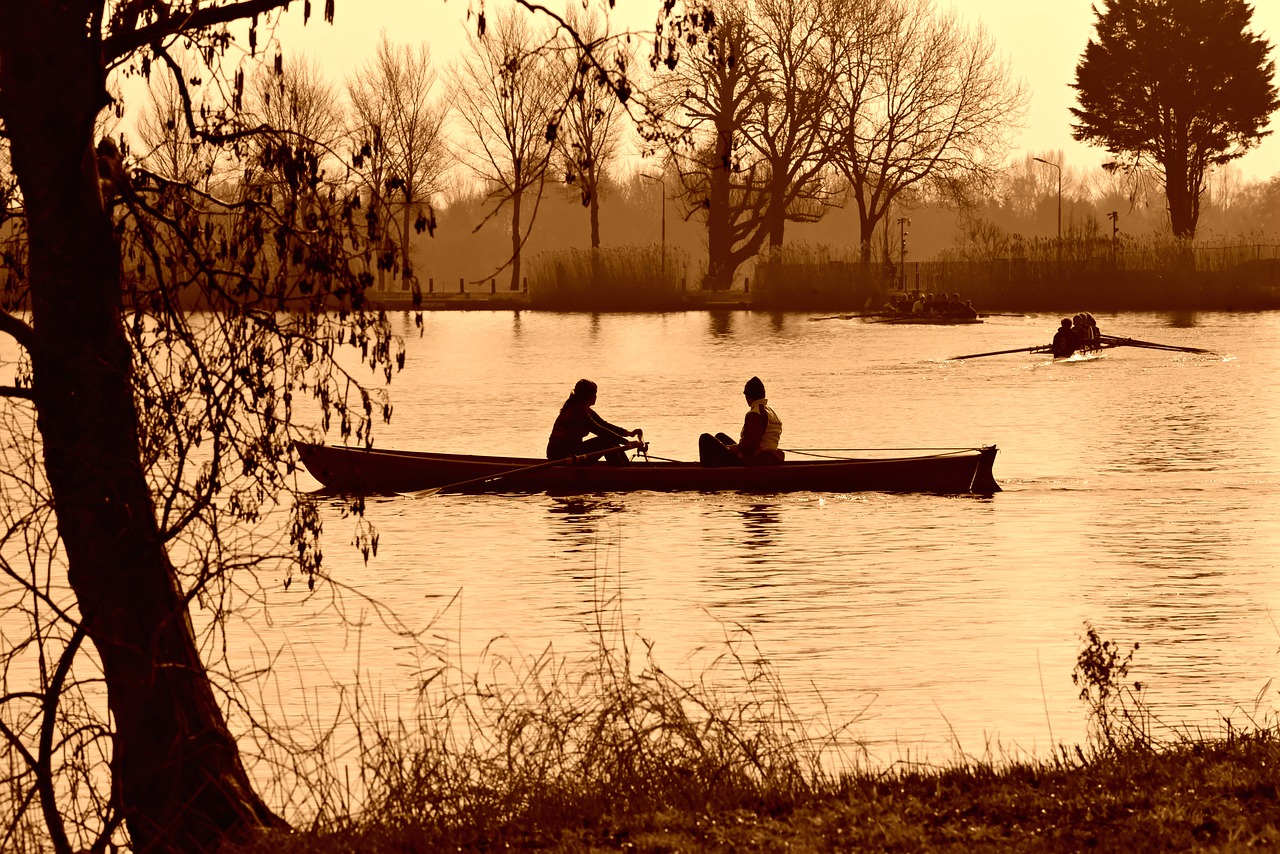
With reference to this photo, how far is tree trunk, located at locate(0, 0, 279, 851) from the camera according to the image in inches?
267

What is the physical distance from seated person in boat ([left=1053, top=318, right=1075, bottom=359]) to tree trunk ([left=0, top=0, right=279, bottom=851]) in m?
34.0

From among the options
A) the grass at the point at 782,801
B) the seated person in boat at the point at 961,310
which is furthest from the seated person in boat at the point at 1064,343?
the grass at the point at 782,801

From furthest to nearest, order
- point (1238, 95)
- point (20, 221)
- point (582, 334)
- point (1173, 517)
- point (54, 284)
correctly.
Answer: point (1238, 95), point (582, 334), point (1173, 517), point (20, 221), point (54, 284)

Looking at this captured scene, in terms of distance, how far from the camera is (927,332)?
194 ft

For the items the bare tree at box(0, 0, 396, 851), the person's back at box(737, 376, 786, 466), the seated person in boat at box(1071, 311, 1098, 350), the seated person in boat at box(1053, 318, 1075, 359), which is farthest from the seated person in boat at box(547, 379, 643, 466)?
the seated person in boat at box(1071, 311, 1098, 350)

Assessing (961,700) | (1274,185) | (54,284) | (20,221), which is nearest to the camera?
(54,284)

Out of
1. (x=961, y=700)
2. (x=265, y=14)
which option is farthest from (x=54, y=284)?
(x=961, y=700)

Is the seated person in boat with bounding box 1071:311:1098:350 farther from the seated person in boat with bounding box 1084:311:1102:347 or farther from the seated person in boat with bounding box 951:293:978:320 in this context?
the seated person in boat with bounding box 951:293:978:320

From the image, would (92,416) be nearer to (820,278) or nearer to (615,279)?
(615,279)

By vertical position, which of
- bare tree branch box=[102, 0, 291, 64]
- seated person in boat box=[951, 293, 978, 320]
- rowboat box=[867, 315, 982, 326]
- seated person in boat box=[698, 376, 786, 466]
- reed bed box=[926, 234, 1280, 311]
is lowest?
seated person in boat box=[698, 376, 786, 466]

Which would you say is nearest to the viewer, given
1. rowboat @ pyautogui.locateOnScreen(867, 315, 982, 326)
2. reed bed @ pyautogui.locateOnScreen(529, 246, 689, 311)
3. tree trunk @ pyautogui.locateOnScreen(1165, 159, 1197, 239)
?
rowboat @ pyautogui.locateOnScreen(867, 315, 982, 326)

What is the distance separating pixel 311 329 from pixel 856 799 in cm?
274

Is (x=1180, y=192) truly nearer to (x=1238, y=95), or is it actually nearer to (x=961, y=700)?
(x=1238, y=95)

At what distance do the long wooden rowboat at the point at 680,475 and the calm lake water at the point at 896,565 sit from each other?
242mm
